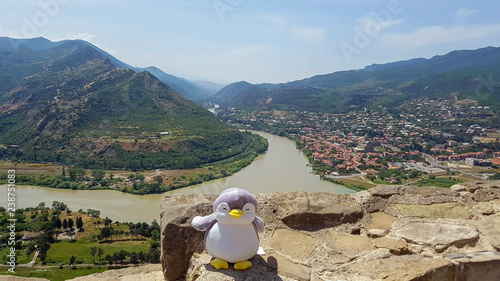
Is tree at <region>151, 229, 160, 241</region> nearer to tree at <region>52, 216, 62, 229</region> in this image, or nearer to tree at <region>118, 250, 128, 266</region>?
tree at <region>118, 250, 128, 266</region>

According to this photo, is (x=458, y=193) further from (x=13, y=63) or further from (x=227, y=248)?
(x=13, y=63)

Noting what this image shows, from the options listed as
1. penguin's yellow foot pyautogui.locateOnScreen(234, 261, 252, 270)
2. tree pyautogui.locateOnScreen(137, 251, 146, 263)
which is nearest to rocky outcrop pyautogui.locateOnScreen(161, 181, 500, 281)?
penguin's yellow foot pyautogui.locateOnScreen(234, 261, 252, 270)

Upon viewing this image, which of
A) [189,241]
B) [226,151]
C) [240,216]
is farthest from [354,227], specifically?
[226,151]

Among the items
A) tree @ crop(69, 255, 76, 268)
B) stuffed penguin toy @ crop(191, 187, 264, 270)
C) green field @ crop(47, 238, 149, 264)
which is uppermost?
stuffed penguin toy @ crop(191, 187, 264, 270)

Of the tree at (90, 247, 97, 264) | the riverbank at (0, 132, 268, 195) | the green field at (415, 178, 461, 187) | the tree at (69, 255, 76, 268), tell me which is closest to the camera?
the tree at (69, 255, 76, 268)

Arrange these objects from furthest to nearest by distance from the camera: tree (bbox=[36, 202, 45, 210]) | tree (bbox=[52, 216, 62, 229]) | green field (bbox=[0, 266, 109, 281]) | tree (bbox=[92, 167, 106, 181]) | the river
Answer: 1. tree (bbox=[92, 167, 106, 181])
2. the river
3. tree (bbox=[36, 202, 45, 210])
4. tree (bbox=[52, 216, 62, 229])
5. green field (bbox=[0, 266, 109, 281])

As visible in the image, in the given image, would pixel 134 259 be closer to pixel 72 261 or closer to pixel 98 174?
pixel 72 261

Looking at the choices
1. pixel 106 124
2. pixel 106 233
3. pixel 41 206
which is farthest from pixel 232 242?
pixel 106 124

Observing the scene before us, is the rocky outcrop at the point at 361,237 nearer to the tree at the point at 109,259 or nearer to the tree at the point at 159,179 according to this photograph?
the tree at the point at 109,259
